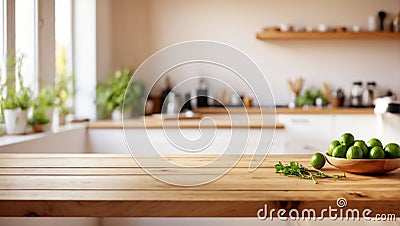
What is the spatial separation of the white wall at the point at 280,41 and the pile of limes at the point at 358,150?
365 centimetres

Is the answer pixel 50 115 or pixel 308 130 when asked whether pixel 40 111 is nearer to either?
pixel 50 115

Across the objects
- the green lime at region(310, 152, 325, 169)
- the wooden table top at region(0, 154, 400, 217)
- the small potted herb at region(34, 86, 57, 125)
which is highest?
the small potted herb at region(34, 86, 57, 125)

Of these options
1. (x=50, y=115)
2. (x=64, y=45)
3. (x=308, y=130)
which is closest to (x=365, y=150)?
(x=50, y=115)

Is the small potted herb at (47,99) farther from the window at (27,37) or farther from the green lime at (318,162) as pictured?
the green lime at (318,162)

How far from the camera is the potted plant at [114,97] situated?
14.9 feet

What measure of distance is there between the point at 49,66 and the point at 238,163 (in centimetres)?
220

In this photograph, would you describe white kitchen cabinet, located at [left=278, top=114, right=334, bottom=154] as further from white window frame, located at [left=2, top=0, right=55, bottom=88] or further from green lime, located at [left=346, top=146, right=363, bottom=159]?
green lime, located at [left=346, top=146, right=363, bottom=159]

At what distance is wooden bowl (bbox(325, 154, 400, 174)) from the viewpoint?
172 cm

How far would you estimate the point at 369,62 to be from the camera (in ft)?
17.9

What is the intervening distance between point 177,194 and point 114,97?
3.16m

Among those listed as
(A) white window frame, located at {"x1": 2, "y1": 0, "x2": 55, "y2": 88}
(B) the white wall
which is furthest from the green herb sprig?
(B) the white wall

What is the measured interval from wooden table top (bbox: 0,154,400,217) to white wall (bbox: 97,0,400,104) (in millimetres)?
3760

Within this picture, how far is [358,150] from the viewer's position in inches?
69.0

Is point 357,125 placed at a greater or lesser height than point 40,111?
lesser
